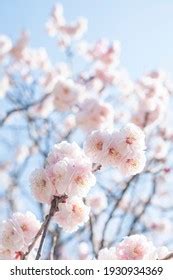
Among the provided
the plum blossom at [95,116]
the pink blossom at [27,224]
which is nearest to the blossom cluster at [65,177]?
the pink blossom at [27,224]

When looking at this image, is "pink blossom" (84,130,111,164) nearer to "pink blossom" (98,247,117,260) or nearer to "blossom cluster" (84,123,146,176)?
"blossom cluster" (84,123,146,176)

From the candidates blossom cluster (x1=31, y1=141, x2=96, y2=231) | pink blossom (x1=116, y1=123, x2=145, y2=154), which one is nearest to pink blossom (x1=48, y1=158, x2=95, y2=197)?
blossom cluster (x1=31, y1=141, x2=96, y2=231)

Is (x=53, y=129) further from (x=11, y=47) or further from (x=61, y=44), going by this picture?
(x=11, y=47)

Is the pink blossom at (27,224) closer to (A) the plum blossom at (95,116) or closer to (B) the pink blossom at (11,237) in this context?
(B) the pink blossom at (11,237)

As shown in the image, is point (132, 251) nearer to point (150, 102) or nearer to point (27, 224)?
point (27, 224)

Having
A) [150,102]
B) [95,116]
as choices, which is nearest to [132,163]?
[95,116]
